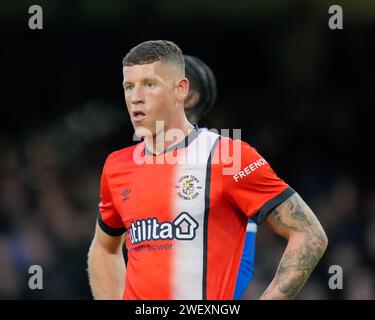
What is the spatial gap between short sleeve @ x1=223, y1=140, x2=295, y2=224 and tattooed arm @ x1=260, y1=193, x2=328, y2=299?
0.04 metres

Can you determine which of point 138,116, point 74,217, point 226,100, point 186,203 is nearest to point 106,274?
point 186,203

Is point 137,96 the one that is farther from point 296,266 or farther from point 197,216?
point 296,266

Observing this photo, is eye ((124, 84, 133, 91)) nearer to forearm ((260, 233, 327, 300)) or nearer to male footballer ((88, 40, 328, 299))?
male footballer ((88, 40, 328, 299))

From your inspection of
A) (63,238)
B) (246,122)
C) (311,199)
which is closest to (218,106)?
(246,122)

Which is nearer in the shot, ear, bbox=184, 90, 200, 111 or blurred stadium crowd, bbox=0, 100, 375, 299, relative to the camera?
ear, bbox=184, 90, 200, 111

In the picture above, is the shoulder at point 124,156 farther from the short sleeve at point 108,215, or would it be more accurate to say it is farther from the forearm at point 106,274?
the forearm at point 106,274

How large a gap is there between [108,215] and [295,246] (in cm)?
123

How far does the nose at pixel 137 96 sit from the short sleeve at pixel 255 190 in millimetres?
650

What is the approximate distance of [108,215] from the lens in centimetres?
548

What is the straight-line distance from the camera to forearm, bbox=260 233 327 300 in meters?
4.73

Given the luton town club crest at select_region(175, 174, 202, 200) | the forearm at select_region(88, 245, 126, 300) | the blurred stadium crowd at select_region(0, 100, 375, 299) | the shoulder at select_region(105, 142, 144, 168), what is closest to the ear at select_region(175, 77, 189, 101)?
the shoulder at select_region(105, 142, 144, 168)

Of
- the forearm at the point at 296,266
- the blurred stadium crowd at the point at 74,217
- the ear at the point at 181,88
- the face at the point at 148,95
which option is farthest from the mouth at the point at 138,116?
the blurred stadium crowd at the point at 74,217

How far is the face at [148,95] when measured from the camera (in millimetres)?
5105

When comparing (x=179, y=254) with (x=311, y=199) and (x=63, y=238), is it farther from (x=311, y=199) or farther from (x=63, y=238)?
(x=311, y=199)
